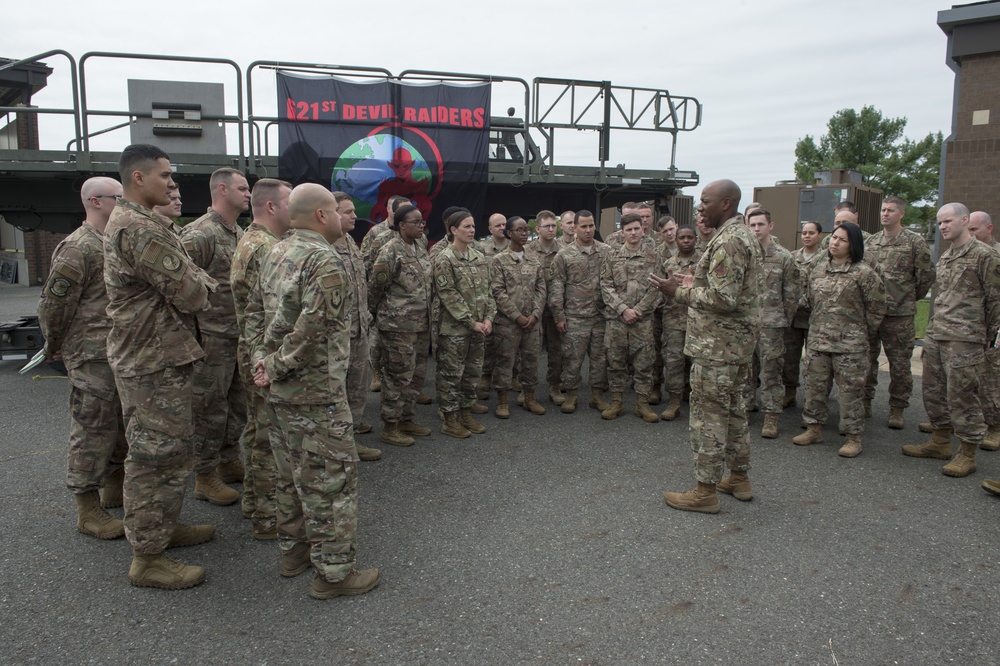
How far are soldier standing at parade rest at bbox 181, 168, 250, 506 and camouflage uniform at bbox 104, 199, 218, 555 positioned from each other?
833 millimetres

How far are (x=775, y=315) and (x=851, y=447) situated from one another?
1288 millimetres

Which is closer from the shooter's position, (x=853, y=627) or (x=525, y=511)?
(x=853, y=627)

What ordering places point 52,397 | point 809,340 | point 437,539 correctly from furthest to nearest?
point 52,397, point 809,340, point 437,539

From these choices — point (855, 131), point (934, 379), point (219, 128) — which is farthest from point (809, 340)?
point (855, 131)

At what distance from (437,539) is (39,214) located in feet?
22.2

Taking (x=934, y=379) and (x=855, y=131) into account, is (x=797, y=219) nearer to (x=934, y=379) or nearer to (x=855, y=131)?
(x=934, y=379)

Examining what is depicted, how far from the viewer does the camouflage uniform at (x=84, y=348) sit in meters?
3.61

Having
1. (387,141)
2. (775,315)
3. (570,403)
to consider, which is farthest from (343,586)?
(387,141)

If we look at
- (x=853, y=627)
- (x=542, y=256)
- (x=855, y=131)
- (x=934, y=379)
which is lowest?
(x=853, y=627)

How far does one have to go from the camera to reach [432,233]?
799 cm

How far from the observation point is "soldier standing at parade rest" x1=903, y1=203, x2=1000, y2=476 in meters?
4.65

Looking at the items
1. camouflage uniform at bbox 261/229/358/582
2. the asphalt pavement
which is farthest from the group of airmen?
the asphalt pavement

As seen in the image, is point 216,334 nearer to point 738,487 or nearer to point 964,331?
point 738,487

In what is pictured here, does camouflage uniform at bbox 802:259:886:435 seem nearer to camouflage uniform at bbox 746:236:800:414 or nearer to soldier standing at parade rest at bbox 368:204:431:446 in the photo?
camouflage uniform at bbox 746:236:800:414
